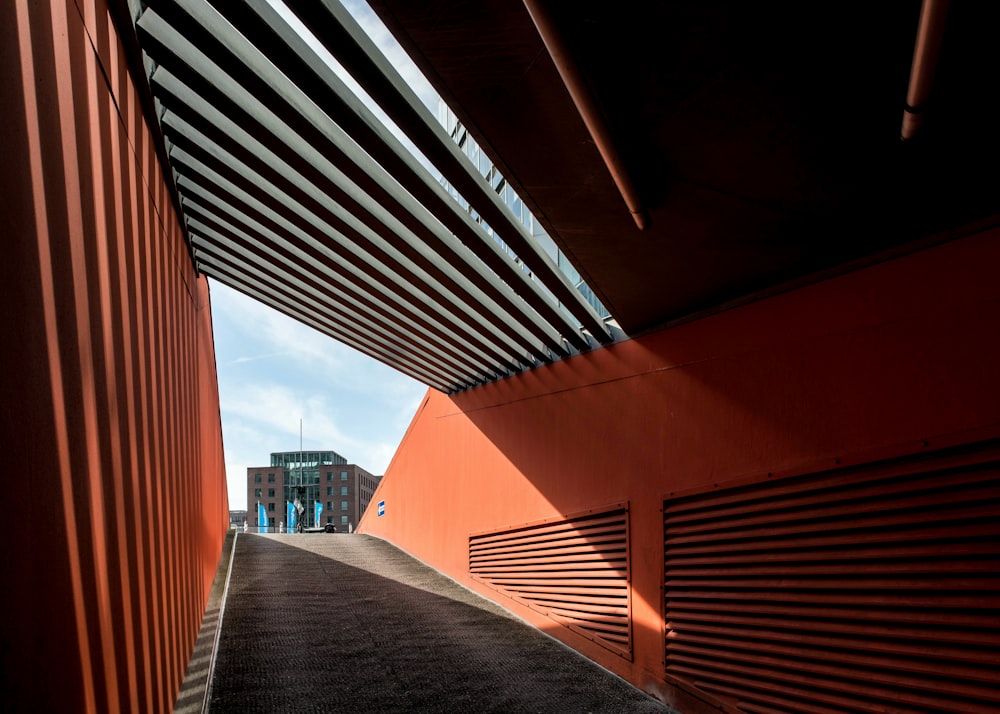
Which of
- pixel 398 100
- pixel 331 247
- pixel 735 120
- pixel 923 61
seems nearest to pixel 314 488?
pixel 331 247

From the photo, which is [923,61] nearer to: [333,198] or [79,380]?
[79,380]

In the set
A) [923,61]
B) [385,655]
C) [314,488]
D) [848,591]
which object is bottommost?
[314,488]

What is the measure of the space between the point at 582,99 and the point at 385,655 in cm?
554

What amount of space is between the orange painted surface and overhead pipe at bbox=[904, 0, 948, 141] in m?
1.28

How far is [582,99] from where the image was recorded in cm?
347

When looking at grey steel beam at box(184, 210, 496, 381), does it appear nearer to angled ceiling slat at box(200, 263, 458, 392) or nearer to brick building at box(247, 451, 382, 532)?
angled ceiling slat at box(200, 263, 458, 392)

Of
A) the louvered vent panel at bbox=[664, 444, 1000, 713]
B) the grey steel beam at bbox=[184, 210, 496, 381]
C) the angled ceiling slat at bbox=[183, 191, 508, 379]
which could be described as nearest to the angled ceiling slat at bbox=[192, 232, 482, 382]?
the grey steel beam at bbox=[184, 210, 496, 381]

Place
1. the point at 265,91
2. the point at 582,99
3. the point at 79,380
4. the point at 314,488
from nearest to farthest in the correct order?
the point at 79,380 → the point at 582,99 → the point at 265,91 → the point at 314,488

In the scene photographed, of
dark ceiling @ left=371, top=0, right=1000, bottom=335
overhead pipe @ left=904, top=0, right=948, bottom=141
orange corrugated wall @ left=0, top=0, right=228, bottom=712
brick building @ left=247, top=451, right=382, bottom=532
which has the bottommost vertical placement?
brick building @ left=247, top=451, right=382, bottom=532

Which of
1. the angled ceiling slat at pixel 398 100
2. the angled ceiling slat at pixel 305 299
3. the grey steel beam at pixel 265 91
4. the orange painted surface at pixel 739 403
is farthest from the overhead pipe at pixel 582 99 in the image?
the angled ceiling slat at pixel 305 299

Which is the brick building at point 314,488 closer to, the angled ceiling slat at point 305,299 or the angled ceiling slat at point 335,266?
the angled ceiling slat at point 305,299

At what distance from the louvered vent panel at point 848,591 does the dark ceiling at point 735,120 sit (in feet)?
5.30

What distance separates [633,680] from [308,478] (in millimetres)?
80444

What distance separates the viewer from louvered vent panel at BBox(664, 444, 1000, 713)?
414 centimetres
